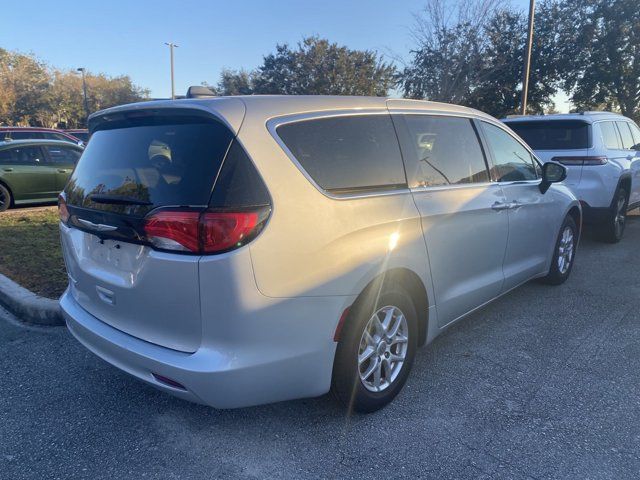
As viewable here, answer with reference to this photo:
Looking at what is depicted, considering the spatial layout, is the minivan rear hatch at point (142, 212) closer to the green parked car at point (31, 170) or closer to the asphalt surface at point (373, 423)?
the asphalt surface at point (373, 423)

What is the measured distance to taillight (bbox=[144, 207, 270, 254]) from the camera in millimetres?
2125

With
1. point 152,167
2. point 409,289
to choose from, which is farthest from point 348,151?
point 152,167

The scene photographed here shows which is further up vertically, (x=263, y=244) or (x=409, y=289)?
(x=263, y=244)

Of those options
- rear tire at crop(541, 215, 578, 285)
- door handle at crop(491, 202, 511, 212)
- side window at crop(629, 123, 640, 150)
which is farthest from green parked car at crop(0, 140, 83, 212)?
side window at crop(629, 123, 640, 150)

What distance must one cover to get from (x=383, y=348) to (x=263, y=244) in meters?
1.12

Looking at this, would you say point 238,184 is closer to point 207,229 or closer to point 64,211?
point 207,229

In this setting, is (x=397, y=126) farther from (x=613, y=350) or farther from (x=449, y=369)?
(x=613, y=350)

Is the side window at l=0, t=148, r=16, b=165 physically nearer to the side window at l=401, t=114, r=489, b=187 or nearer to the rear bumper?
the rear bumper

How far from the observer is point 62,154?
34.8 ft

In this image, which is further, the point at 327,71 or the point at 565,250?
the point at 327,71

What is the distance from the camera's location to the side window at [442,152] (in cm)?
310

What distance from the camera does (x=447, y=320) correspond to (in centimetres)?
337

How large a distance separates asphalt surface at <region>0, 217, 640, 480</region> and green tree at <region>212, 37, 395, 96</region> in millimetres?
33177

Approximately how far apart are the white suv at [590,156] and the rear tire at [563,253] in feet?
4.99
